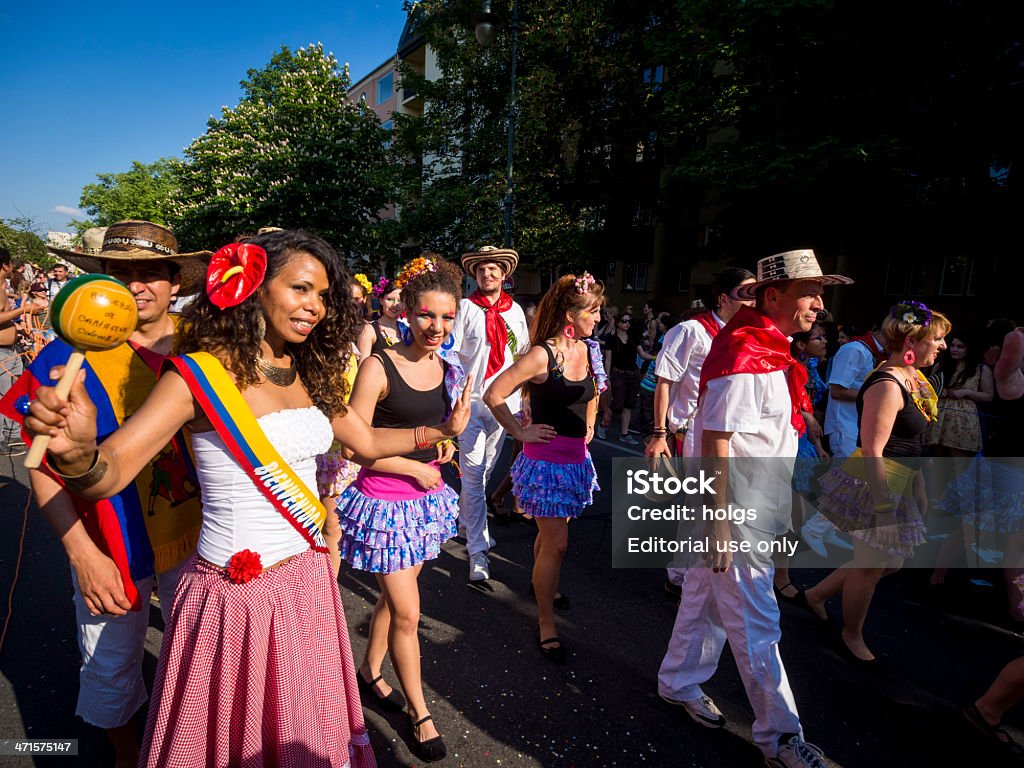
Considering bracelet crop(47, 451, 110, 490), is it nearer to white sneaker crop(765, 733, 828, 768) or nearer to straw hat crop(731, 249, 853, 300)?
straw hat crop(731, 249, 853, 300)

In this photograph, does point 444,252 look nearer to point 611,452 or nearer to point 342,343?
point 611,452

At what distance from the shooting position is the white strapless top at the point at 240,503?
1.73 metres

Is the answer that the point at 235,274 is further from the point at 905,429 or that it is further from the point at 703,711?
the point at 905,429

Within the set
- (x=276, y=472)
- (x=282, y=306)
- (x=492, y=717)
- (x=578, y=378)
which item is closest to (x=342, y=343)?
(x=282, y=306)

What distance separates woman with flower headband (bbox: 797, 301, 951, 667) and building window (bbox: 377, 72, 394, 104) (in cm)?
3876

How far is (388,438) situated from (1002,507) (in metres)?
4.35

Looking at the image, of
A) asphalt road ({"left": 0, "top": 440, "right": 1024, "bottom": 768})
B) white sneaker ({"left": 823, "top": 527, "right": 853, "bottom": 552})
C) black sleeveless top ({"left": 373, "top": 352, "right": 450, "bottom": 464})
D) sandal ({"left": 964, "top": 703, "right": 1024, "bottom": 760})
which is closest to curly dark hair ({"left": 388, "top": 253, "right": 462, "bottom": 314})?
black sleeveless top ({"left": 373, "top": 352, "right": 450, "bottom": 464})

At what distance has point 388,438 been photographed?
2.36 meters

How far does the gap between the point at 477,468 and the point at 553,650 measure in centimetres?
164

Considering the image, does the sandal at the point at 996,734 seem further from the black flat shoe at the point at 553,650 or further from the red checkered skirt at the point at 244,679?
the red checkered skirt at the point at 244,679

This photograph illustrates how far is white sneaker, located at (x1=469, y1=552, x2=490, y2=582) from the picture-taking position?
4184 millimetres

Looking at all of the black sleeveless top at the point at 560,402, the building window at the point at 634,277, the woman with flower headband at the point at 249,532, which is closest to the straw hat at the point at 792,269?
the black sleeveless top at the point at 560,402

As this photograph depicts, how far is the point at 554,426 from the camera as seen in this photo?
3395 millimetres

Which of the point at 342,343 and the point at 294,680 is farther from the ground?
the point at 342,343
